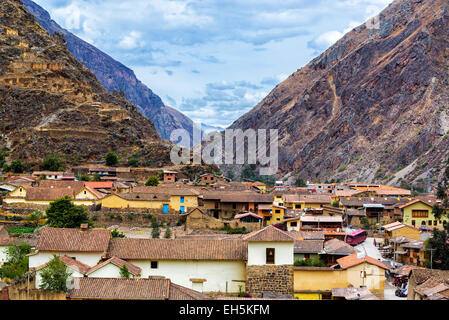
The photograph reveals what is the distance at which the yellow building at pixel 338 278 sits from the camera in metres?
26.8

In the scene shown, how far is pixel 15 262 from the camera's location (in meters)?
29.6

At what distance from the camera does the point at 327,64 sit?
18300 cm

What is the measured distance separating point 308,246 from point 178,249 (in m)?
10.2

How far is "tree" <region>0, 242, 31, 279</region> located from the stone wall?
9882 millimetres

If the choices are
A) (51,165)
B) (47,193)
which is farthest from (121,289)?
(51,165)

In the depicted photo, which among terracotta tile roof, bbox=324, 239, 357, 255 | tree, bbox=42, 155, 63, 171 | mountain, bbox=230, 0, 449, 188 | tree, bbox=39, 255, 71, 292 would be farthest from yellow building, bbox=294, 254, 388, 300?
mountain, bbox=230, 0, 449, 188

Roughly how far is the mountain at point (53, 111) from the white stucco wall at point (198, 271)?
57.0 m

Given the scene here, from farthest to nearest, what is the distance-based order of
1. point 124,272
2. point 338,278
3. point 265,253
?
point 338,278, point 265,253, point 124,272

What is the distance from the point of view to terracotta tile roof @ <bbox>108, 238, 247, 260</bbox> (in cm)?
2666

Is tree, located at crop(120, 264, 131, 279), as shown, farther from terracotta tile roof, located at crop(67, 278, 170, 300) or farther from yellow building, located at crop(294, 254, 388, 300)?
yellow building, located at crop(294, 254, 388, 300)

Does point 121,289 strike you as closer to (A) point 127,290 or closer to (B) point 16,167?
(A) point 127,290
